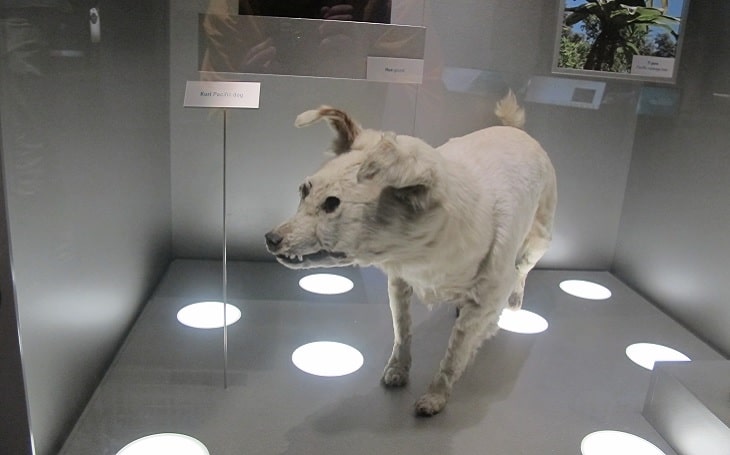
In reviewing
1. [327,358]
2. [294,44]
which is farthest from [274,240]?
[294,44]

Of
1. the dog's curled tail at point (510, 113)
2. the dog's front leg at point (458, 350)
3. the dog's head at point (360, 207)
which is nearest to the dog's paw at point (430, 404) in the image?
the dog's front leg at point (458, 350)

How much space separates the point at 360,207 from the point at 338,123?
191 mm

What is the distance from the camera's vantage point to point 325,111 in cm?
118

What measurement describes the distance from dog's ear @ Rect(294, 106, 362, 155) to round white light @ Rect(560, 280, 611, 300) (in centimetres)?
115

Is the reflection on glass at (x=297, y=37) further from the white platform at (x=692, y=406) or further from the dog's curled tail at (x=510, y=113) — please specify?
the white platform at (x=692, y=406)

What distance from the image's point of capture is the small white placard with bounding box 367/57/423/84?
1.70 metres

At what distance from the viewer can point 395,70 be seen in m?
Result: 1.77

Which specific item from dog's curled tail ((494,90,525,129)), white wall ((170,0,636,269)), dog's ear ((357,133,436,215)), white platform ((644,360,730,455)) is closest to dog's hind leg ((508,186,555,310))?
dog's curled tail ((494,90,525,129))

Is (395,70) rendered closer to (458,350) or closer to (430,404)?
(458,350)

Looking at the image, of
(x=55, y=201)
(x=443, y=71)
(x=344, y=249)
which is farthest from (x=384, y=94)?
(x=55, y=201)

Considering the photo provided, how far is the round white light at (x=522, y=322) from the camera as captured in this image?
1.81 metres

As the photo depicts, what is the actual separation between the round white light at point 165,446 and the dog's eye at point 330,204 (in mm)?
515

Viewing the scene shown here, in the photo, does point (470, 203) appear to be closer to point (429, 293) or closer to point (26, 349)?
point (429, 293)

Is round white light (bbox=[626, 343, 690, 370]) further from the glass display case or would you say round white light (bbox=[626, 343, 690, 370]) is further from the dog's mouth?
the dog's mouth
